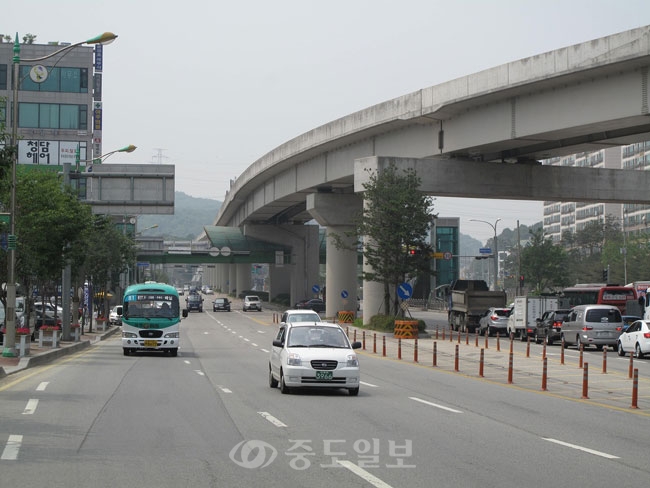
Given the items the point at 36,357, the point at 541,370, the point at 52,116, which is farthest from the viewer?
the point at 52,116

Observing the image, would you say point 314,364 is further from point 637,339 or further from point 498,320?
point 498,320

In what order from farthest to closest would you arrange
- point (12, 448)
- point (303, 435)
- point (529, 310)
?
1. point (529, 310)
2. point (303, 435)
3. point (12, 448)

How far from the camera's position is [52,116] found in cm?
9462

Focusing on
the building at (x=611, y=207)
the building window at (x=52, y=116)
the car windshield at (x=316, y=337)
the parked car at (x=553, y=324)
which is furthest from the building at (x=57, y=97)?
the car windshield at (x=316, y=337)

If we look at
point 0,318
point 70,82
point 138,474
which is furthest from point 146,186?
point 70,82

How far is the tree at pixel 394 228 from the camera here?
5238 centimetres

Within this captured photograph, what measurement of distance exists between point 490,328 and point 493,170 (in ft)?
32.6

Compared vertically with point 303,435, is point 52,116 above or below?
above

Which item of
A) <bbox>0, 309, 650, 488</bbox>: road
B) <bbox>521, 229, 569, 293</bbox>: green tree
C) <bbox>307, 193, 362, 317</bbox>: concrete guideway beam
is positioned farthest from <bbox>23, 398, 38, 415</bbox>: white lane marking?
<bbox>521, 229, 569, 293</bbox>: green tree

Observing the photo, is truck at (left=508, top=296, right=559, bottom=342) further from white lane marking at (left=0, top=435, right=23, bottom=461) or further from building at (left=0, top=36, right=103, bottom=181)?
building at (left=0, top=36, right=103, bottom=181)

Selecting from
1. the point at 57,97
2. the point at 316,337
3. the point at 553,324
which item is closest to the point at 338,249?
the point at 553,324

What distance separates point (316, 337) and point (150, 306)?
51.4 feet

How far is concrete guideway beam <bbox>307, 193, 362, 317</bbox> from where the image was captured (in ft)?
219

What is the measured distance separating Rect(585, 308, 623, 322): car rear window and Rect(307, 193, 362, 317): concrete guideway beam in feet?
90.7
